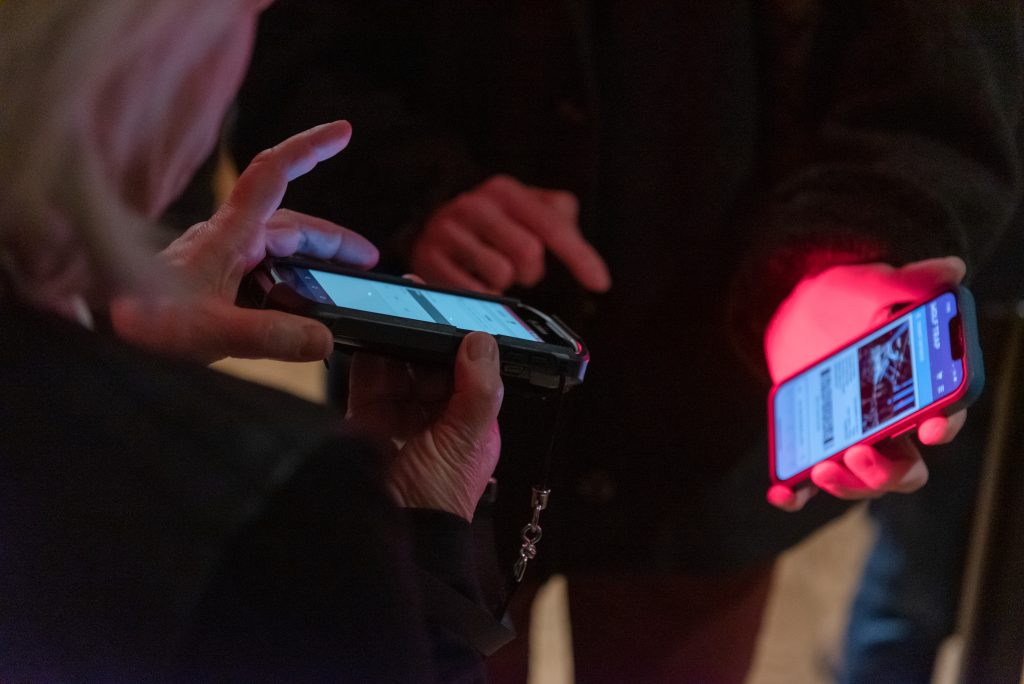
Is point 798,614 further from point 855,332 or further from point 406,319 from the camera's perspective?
point 406,319

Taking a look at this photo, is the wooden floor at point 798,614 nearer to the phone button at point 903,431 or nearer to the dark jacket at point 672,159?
the dark jacket at point 672,159

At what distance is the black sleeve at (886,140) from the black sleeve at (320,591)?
1.14 feet

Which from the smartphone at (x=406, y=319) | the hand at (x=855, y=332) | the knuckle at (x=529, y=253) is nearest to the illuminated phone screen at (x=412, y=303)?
the smartphone at (x=406, y=319)

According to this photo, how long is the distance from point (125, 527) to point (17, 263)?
0.11 metres

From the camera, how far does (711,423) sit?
26.5 inches

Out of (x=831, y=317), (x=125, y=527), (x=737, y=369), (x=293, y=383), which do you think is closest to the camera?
(x=125, y=527)

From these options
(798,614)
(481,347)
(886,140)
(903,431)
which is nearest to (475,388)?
(481,347)

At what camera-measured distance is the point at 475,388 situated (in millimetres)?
401

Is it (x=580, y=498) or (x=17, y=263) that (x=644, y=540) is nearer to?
(x=580, y=498)

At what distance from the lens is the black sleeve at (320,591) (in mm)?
312

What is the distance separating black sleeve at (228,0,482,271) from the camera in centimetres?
53

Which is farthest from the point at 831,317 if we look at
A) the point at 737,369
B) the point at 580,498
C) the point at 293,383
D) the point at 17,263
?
the point at 17,263

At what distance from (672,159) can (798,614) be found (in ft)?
1.41

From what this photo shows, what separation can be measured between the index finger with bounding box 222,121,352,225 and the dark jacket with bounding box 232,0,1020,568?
0.03 meters
